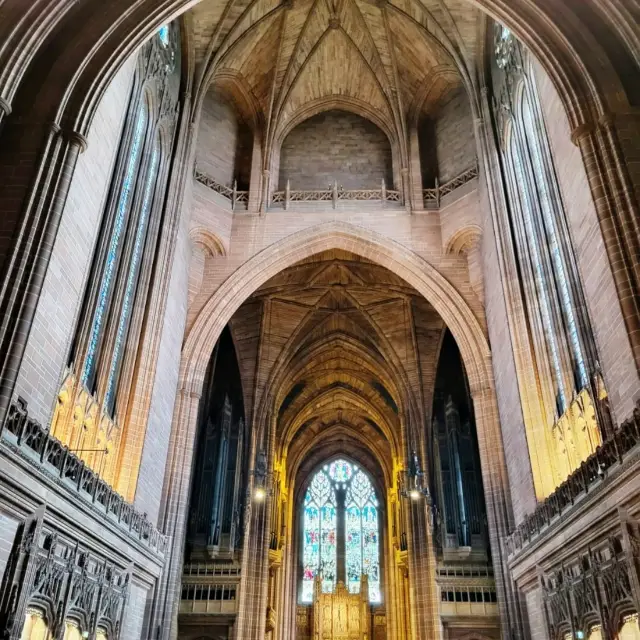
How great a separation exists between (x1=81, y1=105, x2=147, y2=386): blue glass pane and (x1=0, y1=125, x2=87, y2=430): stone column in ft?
9.57

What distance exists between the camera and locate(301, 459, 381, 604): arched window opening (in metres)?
29.9

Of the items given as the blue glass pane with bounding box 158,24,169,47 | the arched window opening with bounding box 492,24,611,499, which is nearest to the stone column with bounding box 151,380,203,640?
the arched window opening with bounding box 492,24,611,499

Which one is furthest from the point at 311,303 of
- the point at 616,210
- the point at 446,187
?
the point at 616,210

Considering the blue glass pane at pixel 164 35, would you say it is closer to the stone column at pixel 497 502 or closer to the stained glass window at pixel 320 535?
the stone column at pixel 497 502

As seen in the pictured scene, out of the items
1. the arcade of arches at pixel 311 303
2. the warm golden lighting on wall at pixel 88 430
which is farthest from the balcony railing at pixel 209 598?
the warm golden lighting on wall at pixel 88 430

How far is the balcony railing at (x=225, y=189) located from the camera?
55.5 ft

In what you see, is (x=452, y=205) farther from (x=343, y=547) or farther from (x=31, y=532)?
(x=343, y=547)

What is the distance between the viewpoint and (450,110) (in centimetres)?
1875

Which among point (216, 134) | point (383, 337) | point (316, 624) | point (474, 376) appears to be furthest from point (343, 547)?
point (216, 134)

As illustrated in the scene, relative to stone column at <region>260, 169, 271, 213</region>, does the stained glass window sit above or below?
below

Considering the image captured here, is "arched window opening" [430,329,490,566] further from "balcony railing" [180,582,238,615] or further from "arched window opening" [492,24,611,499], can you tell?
"arched window opening" [492,24,611,499]

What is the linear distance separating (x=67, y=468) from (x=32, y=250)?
2944 mm

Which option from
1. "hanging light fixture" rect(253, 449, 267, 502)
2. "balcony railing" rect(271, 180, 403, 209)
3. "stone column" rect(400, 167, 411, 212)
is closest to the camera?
"stone column" rect(400, 167, 411, 212)

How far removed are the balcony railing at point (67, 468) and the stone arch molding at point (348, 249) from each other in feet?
14.7
